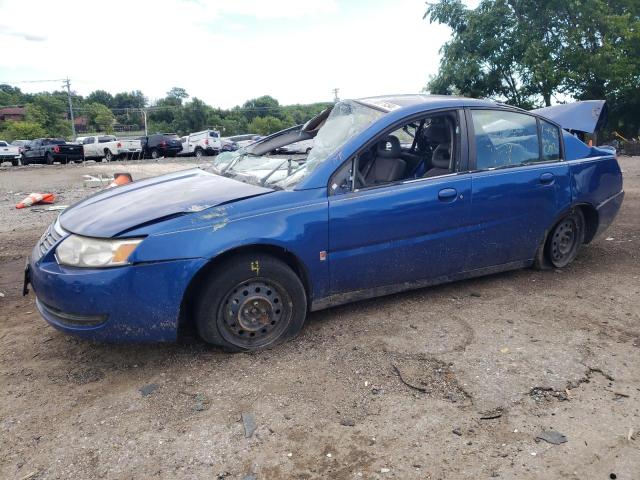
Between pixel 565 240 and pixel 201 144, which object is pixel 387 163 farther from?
pixel 201 144

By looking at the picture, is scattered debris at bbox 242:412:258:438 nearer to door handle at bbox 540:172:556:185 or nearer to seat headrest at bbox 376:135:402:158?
seat headrest at bbox 376:135:402:158

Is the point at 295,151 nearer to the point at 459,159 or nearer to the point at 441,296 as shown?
the point at 459,159

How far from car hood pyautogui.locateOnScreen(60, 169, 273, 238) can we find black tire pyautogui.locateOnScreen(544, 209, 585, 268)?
2716 mm

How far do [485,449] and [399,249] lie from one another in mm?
1583

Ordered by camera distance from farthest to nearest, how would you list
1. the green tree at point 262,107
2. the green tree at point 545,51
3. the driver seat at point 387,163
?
the green tree at point 262,107 → the green tree at point 545,51 → the driver seat at point 387,163

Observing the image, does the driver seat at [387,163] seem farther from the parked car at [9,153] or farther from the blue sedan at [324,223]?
the parked car at [9,153]

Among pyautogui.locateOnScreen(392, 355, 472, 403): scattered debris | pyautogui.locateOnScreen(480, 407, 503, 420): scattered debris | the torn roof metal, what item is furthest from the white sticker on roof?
the torn roof metal

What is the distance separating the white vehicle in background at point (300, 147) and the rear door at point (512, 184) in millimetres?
1261

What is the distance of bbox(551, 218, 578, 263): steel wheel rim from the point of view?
4640 mm

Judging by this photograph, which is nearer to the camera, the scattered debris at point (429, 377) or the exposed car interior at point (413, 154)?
the scattered debris at point (429, 377)

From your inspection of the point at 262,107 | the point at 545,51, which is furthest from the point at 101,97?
the point at 545,51

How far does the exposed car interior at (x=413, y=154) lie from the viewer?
12.7 ft

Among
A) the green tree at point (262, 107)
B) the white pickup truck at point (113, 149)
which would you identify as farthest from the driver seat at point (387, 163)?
the green tree at point (262, 107)

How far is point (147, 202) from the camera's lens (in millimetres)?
3383
